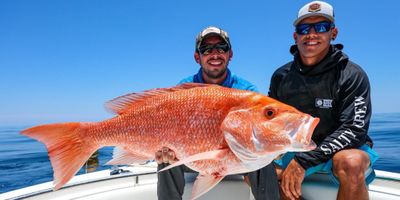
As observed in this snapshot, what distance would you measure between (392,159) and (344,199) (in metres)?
10.0

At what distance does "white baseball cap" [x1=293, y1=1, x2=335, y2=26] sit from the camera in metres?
3.39

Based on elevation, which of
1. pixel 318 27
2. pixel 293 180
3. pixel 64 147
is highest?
pixel 318 27

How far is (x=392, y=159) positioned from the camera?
35.9 ft

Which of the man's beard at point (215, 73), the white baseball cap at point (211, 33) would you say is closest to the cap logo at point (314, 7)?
the white baseball cap at point (211, 33)

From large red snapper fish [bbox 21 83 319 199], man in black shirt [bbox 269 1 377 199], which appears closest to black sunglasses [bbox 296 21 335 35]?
man in black shirt [bbox 269 1 377 199]

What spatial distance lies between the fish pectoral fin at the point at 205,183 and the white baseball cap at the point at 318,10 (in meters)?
2.31

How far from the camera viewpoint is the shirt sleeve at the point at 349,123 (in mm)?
2893

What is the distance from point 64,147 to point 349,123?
255cm

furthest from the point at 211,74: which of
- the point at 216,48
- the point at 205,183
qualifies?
the point at 205,183

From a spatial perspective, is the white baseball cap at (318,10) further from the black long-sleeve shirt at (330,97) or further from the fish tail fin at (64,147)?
the fish tail fin at (64,147)

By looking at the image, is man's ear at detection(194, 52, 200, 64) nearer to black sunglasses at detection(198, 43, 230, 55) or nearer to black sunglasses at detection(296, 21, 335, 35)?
black sunglasses at detection(198, 43, 230, 55)

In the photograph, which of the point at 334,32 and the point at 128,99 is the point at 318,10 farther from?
the point at 128,99

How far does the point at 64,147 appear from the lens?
213 cm

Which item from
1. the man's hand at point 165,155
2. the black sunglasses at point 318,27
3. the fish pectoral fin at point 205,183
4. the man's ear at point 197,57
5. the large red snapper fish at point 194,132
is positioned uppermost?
the black sunglasses at point 318,27
